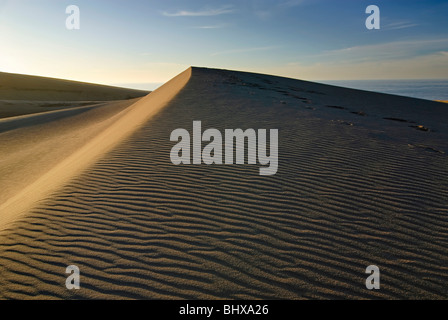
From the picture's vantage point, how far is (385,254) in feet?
10.2

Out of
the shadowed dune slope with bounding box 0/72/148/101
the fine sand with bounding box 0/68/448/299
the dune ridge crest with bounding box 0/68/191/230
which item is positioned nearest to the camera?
the fine sand with bounding box 0/68/448/299

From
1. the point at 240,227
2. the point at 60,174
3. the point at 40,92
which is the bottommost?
the point at 240,227

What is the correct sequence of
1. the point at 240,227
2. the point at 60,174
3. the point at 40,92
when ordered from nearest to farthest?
the point at 240,227, the point at 60,174, the point at 40,92

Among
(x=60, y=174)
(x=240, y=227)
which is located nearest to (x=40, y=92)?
(x=60, y=174)

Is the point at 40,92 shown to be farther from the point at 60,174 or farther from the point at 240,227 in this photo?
the point at 240,227

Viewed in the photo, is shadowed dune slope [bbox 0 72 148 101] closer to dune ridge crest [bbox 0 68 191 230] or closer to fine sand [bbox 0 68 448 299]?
dune ridge crest [bbox 0 68 191 230]

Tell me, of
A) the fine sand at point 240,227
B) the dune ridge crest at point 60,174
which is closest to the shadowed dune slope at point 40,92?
the dune ridge crest at point 60,174

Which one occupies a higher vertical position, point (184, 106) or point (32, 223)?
point (184, 106)

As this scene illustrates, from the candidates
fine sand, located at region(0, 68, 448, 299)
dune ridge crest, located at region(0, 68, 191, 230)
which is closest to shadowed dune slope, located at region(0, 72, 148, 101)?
dune ridge crest, located at region(0, 68, 191, 230)

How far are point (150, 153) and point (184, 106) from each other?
4.59 m

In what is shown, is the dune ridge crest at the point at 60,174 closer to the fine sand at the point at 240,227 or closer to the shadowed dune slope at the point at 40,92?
the fine sand at the point at 240,227

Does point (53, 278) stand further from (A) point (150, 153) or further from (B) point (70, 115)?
(B) point (70, 115)
